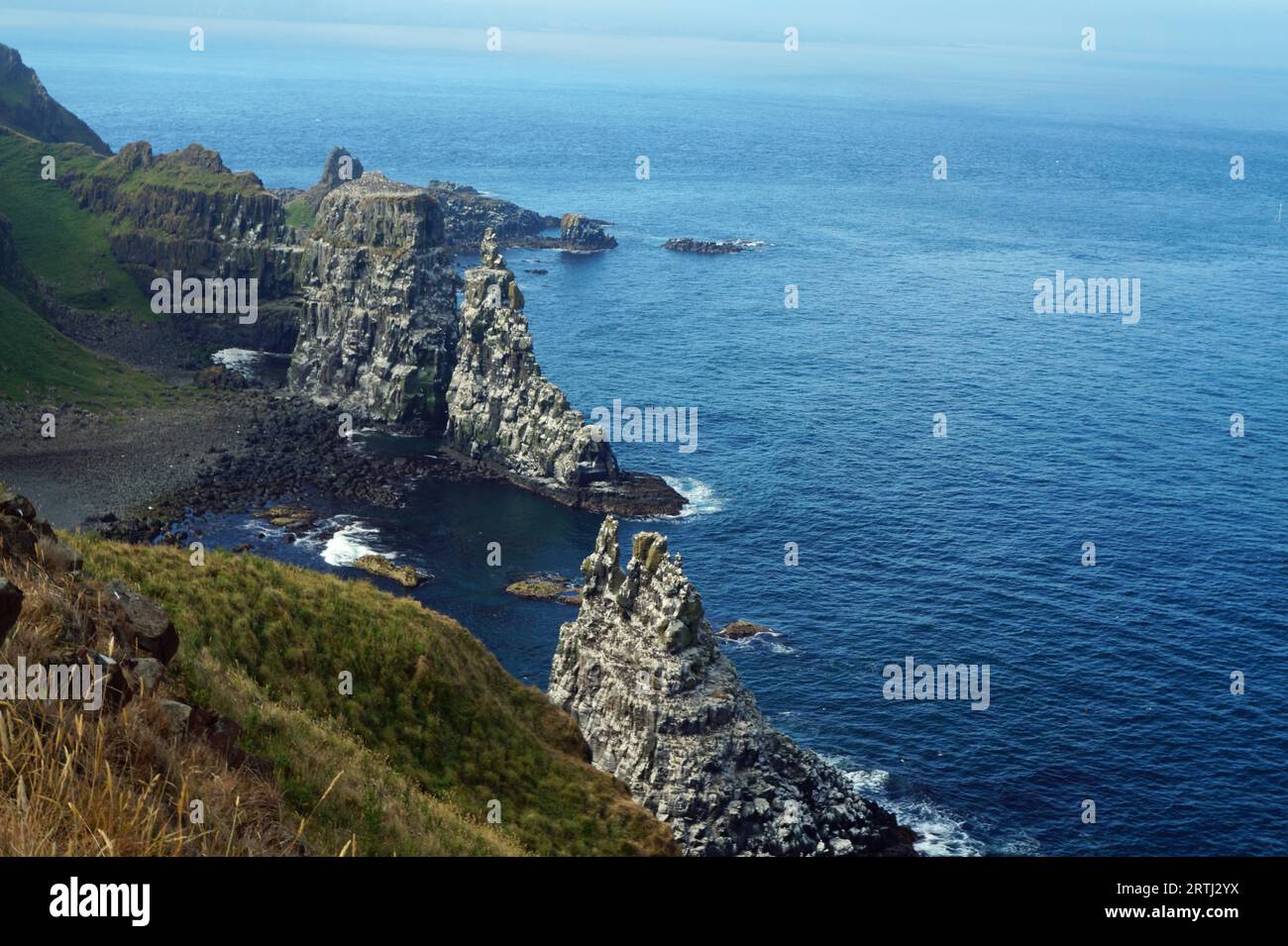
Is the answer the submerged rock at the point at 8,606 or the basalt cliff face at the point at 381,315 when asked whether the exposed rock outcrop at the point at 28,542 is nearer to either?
the submerged rock at the point at 8,606

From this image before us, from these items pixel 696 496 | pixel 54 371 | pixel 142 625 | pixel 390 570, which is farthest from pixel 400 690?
A: pixel 54 371

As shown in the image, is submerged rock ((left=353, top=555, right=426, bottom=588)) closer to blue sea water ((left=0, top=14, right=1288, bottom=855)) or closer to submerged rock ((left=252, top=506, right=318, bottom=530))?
blue sea water ((left=0, top=14, right=1288, bottom=855))

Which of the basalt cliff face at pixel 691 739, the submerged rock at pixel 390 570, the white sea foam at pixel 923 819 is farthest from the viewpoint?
the submerged rock at pixel 390 570

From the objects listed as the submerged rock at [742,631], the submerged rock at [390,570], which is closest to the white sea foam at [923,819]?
the submerged rock at [742,631]

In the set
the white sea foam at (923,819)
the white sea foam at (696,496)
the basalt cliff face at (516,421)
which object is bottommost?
the white sea foam at (923,819)
